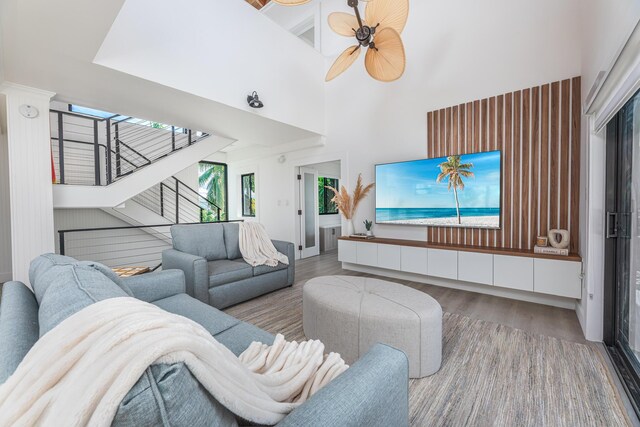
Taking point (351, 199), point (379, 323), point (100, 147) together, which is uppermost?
point (100, 147)

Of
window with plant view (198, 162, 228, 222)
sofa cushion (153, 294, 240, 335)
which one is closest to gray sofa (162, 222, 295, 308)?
sofa cushion (153, 294, 240, 335)

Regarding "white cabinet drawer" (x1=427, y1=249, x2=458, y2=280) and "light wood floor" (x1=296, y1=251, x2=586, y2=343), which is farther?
"white cabinet drawer" (x1=427, y1=249, x2=458, y2=280)

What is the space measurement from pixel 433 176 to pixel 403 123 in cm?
100

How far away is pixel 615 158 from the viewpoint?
78.7 inches

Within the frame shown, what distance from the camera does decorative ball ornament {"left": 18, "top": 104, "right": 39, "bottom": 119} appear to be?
113 inches

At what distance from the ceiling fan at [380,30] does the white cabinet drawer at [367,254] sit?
2278 mm

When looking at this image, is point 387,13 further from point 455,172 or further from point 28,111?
point 28,111

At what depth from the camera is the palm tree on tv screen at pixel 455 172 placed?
3.38 meters

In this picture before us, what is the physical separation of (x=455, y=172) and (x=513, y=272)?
52.3 inches

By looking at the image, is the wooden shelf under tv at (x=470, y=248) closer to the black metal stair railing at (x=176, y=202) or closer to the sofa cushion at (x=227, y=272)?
the sofa cushion at (x=227, y=272)

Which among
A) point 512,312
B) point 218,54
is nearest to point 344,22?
point 218,54

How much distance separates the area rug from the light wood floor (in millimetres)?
182

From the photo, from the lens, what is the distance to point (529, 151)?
3059 millimetres

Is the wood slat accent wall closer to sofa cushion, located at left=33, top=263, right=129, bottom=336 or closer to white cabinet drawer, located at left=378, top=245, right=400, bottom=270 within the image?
white cabinet drawer, located at left=378, top=245, right=400, bottom=270
